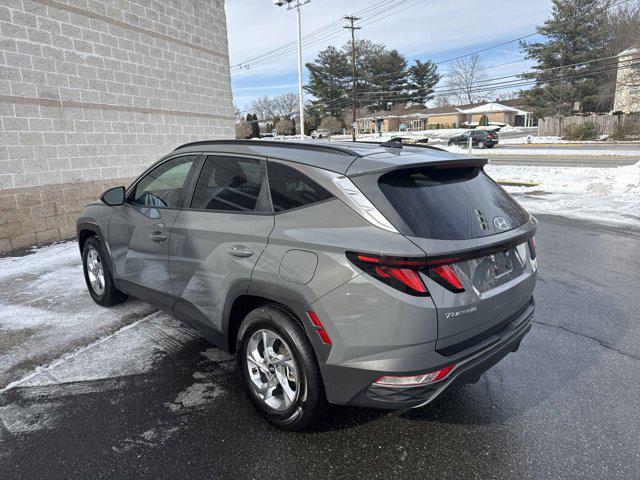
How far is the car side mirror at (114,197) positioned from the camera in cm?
418

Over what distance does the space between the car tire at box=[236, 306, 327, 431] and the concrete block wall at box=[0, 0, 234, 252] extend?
6.73 meters

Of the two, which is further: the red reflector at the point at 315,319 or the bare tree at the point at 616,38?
the bare tree at the point at 616,38

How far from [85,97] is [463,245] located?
894 centimetres

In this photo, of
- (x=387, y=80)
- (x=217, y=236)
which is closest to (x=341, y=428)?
(x=217, y=236)

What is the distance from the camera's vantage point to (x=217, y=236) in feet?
9.92

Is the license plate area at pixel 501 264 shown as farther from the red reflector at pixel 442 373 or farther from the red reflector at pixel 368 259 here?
the red reflector at pixel 368 259

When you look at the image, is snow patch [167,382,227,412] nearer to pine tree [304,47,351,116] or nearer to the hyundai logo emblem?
the hyundai logo emblem

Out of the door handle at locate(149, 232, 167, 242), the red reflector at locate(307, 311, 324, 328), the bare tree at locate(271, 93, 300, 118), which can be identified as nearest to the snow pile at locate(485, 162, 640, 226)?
the red reflector at locate(307, 311, 324, 328)

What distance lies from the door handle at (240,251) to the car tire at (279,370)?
35 centimetres

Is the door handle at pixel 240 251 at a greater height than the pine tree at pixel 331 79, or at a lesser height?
lesser

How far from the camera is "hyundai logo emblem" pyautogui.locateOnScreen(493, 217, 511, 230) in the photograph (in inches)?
106

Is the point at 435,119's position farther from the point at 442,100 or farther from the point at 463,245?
the point at 463,245

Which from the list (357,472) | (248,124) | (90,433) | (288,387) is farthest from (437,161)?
(248,124)

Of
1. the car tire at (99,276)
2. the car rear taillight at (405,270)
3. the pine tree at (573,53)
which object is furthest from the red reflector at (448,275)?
the pine tree at (573,53)
